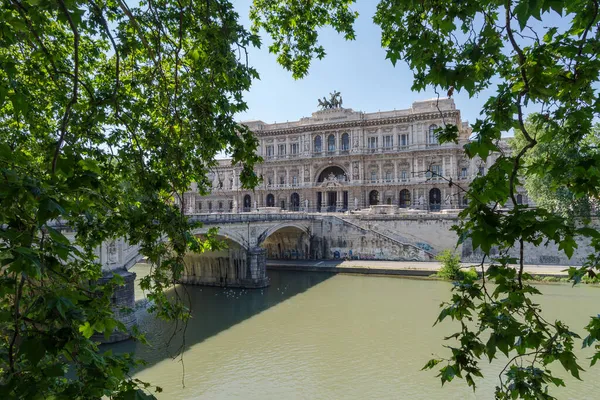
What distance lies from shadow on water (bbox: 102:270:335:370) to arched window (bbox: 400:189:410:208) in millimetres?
18375

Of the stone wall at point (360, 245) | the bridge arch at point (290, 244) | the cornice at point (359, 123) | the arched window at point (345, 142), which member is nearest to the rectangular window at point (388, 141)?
the cornice at point (359, 123)

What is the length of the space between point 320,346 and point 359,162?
105ft

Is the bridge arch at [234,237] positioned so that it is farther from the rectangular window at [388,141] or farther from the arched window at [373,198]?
the rectangular window at [388,141]

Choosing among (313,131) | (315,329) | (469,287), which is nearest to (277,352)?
(315,329)

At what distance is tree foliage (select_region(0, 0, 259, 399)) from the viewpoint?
6.40 ft

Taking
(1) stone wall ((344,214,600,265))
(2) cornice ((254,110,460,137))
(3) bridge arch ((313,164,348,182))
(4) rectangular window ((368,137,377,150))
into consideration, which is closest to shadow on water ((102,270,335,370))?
(1) stone wall ((344,214,600,265))

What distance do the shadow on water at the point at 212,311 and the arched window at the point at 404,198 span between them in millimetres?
18375

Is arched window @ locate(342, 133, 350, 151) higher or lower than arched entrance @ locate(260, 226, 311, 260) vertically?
higher

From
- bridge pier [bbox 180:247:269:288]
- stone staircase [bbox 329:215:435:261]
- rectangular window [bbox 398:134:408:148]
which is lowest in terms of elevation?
bridge pier [bbox 180:247:269:288]

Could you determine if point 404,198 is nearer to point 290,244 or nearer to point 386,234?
point 386,234

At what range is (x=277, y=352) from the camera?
39.3 ft

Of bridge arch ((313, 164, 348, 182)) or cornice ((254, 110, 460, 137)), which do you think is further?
bridge arch ((313, 164, 348, 182))

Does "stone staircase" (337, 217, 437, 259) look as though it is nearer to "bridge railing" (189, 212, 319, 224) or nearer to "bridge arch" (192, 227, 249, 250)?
"bridge railing" (189, 212, 319, 224)

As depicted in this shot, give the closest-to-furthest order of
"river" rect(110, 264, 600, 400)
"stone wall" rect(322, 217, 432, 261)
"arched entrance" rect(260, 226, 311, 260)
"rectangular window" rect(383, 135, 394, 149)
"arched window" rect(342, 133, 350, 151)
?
"river" rect(110, 264, 600, 400) < "stone wall" rect(322, 217, 432, 261) < "arched entrance" rect(260, 226, 311, 260) < "rectangular window" rect(383, 135, 394, 149) < "arched window" rect(342, 133, 350, 151)
